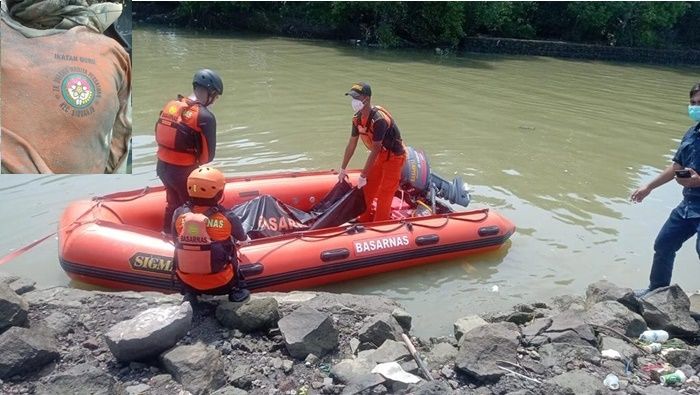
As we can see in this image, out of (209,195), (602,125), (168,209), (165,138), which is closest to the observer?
(209,195)

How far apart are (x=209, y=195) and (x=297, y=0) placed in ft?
56.3

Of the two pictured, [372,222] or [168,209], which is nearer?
[168,209]

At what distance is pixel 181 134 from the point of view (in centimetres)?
409

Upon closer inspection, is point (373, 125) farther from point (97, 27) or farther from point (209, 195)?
point (97, 27)

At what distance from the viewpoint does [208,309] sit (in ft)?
11.4

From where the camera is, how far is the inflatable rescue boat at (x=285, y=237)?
409 cm

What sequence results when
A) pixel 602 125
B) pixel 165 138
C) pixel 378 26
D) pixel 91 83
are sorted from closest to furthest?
pixel 91 83 → pixel 165 138 → pixel 602 125 → pixel 378 26

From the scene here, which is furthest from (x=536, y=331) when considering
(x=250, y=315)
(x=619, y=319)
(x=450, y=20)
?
(x=450, y=20)

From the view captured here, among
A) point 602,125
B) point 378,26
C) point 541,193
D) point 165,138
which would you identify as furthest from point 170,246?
point 378,26

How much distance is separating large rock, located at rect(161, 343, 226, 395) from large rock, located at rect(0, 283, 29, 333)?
0.74m

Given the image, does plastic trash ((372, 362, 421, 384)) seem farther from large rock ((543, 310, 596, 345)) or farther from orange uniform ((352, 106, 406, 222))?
orange uniform ((352, 106, 406, 222))

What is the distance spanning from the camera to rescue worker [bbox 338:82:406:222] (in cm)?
489

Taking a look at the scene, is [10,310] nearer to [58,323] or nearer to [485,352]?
[58,323]

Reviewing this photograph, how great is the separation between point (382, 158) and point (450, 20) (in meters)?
15.4
